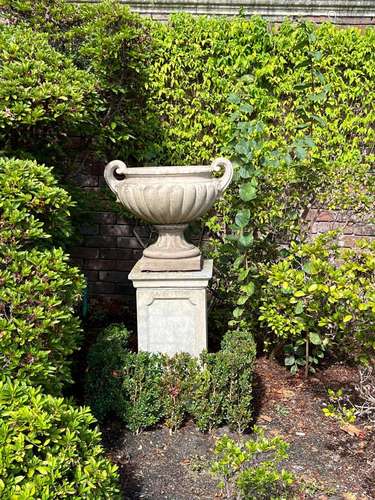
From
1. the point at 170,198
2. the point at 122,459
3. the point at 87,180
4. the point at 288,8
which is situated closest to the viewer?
the point at 122,459

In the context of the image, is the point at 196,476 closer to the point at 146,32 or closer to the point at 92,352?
the point at 92,352

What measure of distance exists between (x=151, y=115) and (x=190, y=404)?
2.60 m

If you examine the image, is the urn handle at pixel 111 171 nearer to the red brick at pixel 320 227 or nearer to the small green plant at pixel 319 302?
the small green plant at pixel 319 302

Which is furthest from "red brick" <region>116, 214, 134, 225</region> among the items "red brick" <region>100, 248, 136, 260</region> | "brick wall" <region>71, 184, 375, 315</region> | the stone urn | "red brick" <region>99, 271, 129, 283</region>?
the stone urn

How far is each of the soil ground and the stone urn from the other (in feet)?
3.43

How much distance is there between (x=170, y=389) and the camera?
3.45 meters

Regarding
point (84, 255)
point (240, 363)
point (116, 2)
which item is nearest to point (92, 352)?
point (240, 363)

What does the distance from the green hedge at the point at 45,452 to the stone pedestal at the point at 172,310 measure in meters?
1.44

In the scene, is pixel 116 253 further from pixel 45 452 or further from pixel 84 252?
pixel 45 452

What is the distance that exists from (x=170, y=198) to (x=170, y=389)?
116 centimetres

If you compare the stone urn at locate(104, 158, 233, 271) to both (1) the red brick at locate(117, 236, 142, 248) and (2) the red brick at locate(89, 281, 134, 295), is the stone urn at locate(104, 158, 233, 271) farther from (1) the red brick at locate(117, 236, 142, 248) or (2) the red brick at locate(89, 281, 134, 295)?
(2) the red brick at locate(89, 281, 134, 295)

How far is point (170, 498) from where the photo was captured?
2850 mm

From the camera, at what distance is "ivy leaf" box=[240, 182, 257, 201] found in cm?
387

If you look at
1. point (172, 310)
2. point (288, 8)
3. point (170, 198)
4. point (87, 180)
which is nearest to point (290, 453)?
point (172, 310)
